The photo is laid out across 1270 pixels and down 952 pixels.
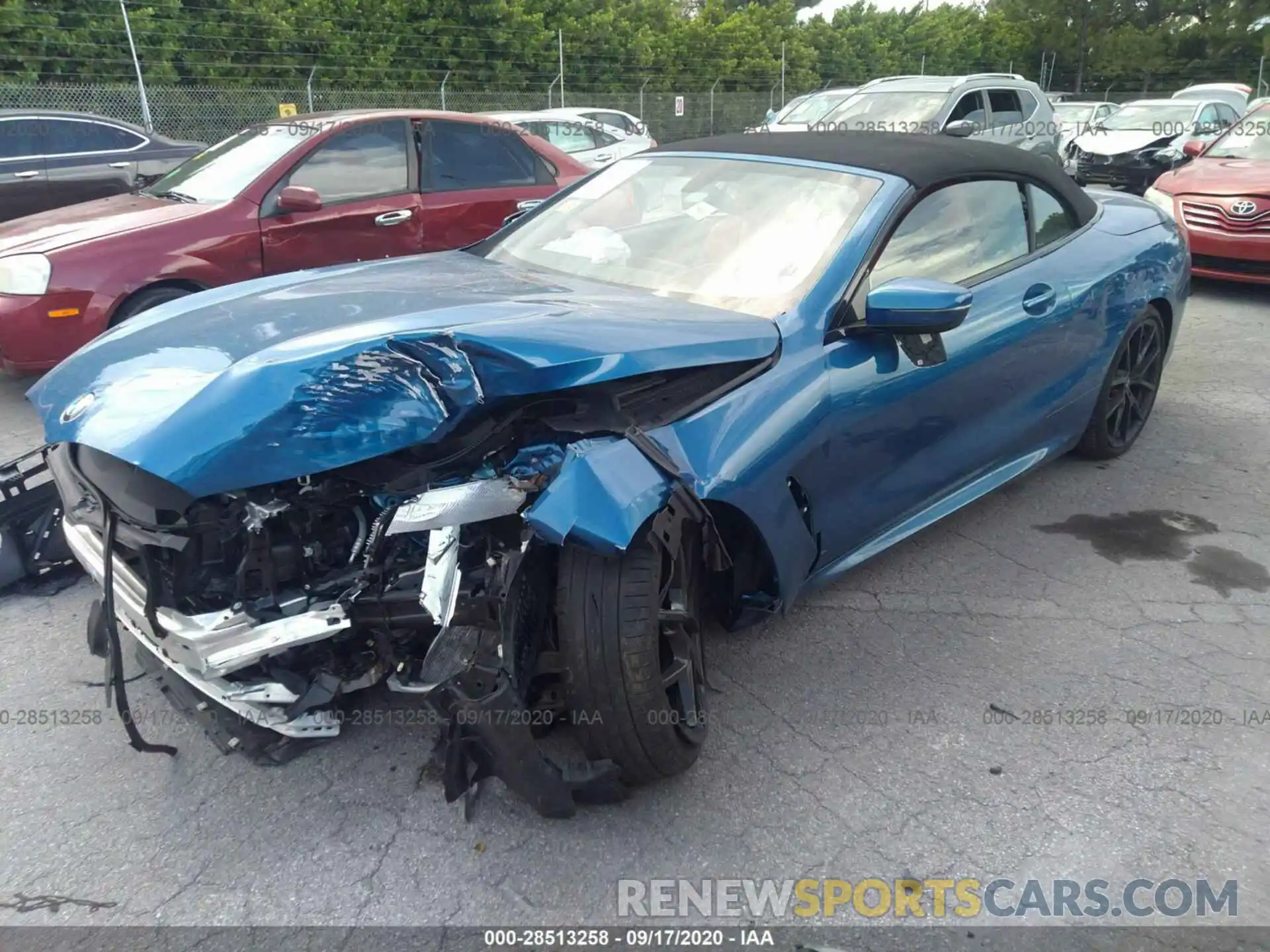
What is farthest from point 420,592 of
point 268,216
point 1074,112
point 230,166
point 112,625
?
point 1074,112

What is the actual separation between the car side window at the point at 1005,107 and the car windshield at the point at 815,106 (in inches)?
68.7

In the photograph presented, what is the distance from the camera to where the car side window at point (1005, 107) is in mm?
10922

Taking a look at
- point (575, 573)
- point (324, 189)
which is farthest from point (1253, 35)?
point (575, 573)

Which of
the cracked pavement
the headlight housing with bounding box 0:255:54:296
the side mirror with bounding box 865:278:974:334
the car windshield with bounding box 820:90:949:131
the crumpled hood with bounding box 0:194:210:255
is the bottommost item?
the cracked pavement

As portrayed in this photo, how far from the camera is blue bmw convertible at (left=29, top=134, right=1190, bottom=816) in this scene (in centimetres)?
213

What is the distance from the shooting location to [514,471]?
2277 millimetres

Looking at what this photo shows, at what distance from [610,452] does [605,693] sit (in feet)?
1.89

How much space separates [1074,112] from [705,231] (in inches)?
722

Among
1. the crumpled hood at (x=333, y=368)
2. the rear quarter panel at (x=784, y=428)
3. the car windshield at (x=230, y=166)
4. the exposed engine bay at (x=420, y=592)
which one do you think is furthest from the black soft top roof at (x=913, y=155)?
the car windshield at (x=230, y=166)

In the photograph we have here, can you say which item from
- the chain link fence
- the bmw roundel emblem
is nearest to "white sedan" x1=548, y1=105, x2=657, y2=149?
the chain link fence

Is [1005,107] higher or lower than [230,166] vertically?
higher

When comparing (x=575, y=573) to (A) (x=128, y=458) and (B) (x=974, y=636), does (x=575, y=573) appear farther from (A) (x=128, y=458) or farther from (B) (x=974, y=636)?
(B) (x=974, y=636)

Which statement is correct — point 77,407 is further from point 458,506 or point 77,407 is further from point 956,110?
point 956,110

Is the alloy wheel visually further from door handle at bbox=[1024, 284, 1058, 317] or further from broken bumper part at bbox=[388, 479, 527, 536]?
broken bumper part at bbox=[388, 479, 527, 536]
